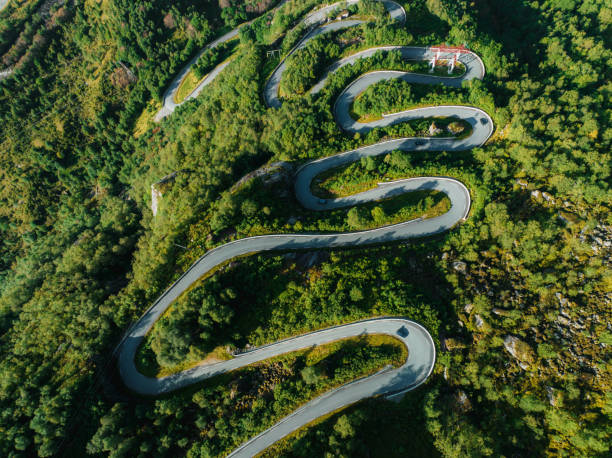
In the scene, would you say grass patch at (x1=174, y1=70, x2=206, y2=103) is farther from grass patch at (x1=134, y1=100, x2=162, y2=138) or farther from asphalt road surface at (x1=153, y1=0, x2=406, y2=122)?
grass patch at (x1=134, y1=100, x2=162, y2=138)

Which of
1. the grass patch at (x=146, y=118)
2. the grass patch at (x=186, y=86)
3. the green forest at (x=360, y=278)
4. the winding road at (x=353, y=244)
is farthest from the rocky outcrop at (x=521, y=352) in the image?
the grass patch at (x=146, y=118)

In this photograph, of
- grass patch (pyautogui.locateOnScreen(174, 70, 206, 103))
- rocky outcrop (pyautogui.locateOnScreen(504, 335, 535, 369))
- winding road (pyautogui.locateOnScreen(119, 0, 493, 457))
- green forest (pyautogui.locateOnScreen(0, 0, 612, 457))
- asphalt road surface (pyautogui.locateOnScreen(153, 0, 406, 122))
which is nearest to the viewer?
green forest (pyautogui.locateOnScreen(0, 0, 612, 457))

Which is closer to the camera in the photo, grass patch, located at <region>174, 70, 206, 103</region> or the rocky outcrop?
the rocky outcrop

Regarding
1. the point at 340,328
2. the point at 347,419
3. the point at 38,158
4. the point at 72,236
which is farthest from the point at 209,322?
the point at 38,158

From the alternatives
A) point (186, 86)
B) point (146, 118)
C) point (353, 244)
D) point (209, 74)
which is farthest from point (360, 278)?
point (146, 118)

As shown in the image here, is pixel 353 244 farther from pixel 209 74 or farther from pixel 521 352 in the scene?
pixel 209 74

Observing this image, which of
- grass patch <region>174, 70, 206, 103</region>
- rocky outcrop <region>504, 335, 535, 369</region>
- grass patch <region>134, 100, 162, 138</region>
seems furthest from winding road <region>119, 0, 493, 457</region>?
grass patch <region>134, 100, 162, 138</region>
